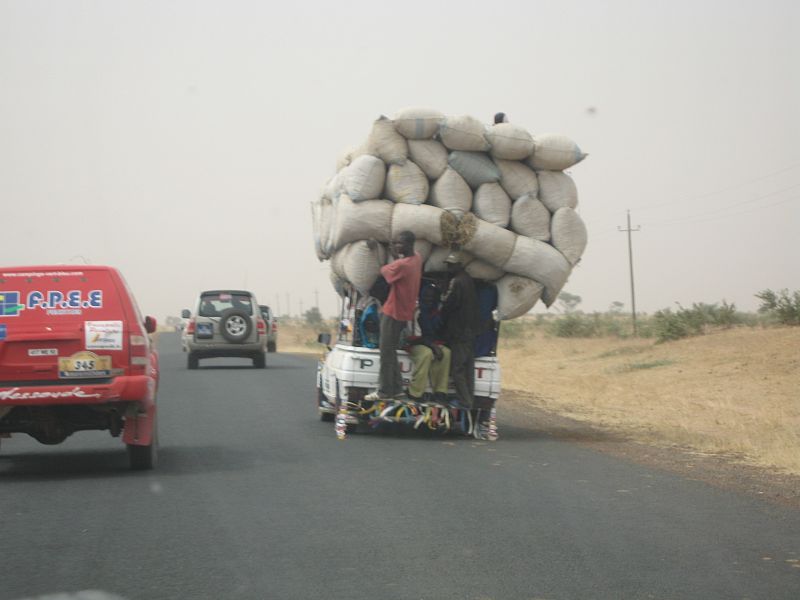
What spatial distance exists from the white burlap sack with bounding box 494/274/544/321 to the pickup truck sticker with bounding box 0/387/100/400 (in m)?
5.86

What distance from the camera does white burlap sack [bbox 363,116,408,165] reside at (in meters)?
15.0

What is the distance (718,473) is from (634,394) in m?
13.4

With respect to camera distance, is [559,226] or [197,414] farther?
[197,414]

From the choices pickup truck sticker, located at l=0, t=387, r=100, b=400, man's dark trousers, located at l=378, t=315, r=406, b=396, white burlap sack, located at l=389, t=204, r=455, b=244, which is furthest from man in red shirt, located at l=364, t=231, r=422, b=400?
pickup truck sticker, located at l=0, t=387, r=100, b=400

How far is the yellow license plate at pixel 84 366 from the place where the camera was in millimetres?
11320

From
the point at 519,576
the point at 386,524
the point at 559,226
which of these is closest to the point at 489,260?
the point at 559,226

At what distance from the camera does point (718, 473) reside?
41.3ft

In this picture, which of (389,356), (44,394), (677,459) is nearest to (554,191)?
(389,356)

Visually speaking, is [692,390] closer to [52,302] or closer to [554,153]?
[554,153]

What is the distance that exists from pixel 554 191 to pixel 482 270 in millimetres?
1326

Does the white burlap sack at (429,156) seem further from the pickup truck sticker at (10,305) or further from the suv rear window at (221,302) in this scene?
the suv rear window at (221,302)

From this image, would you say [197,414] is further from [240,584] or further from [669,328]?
[669,328]

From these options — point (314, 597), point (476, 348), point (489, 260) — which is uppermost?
point (489, 260)

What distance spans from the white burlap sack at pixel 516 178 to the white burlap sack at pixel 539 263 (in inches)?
22.2
